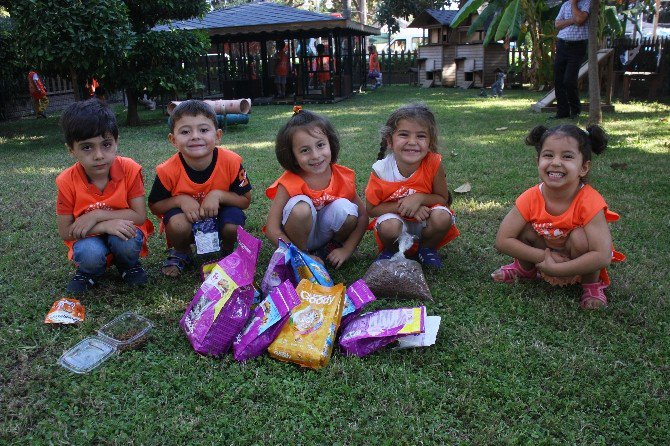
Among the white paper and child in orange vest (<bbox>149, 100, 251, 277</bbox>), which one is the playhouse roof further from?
the white paper

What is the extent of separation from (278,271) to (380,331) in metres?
0.62

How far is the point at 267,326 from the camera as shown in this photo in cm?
217

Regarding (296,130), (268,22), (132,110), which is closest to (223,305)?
(296,130)

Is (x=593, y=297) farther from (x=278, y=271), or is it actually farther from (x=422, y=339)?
(x=278, y=271)

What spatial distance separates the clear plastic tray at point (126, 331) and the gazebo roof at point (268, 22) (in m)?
11.0

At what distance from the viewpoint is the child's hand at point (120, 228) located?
2818 mm

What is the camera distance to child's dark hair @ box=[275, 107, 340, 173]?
9.89ft

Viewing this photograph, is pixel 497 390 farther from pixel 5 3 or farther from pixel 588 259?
pixel 5 3

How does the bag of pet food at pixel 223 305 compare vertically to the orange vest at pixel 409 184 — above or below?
below

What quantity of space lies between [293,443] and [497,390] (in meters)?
0.77

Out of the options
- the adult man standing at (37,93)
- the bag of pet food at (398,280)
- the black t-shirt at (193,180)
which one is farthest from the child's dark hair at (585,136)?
the adult man standing at (37,93)

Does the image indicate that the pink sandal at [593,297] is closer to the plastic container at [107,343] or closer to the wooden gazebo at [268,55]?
the plastic container at [107,343]

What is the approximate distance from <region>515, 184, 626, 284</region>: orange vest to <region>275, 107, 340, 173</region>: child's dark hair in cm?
112

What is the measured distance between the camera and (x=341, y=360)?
2176 mm
